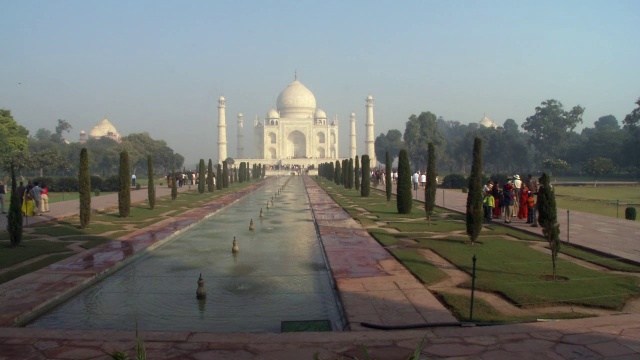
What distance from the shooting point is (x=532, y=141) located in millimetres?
45719

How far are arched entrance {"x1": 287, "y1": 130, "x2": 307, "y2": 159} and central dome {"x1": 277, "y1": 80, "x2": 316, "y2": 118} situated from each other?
2313mm

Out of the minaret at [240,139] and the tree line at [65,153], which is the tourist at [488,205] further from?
the minaret at [240,139]

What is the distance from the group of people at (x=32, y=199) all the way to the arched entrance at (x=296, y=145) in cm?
5313

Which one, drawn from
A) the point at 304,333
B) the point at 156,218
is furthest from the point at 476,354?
the point at 156,218

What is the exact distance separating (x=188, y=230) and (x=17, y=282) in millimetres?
4868

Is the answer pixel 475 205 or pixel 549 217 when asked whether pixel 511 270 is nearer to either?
pixel 549 217

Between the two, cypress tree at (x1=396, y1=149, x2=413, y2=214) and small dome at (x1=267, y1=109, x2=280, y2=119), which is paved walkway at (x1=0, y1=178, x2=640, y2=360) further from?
small dome at (x1=267, y1=109, x2=280, y2=119)

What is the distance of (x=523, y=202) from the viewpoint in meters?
10.9

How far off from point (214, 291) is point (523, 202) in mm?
7313

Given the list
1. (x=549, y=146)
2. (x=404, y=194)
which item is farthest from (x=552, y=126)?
(x=404, y=194)

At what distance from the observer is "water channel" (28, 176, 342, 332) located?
4641mm

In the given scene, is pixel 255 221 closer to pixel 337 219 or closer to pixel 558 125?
pixel 337 219

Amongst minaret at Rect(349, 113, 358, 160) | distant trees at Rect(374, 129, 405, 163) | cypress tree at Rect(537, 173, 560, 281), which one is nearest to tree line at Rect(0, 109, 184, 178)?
cypress tree at Rect(537, 173, 560, 281)

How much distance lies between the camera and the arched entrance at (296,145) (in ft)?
220
